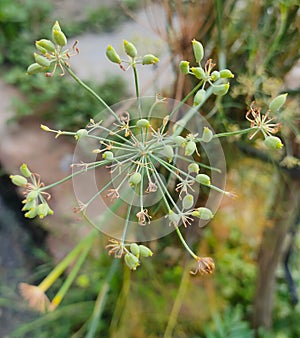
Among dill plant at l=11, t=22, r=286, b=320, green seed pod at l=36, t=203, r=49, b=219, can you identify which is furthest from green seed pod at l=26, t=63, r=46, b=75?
green seed pod at l=36, t=203, r=49, b=219

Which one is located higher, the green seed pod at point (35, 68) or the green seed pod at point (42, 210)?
the green seed pod at point (35, 68)

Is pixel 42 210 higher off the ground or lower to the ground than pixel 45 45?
lower

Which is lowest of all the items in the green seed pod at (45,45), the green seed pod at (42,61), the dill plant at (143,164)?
the dill plant at (143,164)

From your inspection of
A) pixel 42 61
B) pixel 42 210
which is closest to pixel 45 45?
pixel 42 61

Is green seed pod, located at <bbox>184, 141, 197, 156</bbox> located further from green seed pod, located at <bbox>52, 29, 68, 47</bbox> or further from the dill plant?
green seed pod, located at <bbox>52, 29, 68, 47</bbox>

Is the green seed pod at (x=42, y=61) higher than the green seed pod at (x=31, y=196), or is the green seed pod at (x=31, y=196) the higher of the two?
the green seed pod at (x=42, y=61)

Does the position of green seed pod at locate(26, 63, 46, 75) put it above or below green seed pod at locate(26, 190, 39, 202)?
above

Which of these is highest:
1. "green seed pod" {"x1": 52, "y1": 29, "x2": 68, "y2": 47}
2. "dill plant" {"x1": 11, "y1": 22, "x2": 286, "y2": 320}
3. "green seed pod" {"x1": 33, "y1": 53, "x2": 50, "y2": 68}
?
"green seed pod" {"x1": 52, "y1": 29, "x2": 68, "y2": 47}

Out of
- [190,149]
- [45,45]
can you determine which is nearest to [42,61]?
[45,45]

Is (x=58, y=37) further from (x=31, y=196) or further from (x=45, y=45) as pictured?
(x=31, y=196)

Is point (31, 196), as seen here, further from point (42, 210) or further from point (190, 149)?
point (190, 149)

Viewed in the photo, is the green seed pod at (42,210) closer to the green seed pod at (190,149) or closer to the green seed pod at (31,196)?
the green seed pod at (31,196)

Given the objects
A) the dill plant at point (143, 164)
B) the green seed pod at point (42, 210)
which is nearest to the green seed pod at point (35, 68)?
the dill plant at point (143, 164)

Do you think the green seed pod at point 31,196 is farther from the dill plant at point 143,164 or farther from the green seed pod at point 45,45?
the green seed pod at point 45,45
